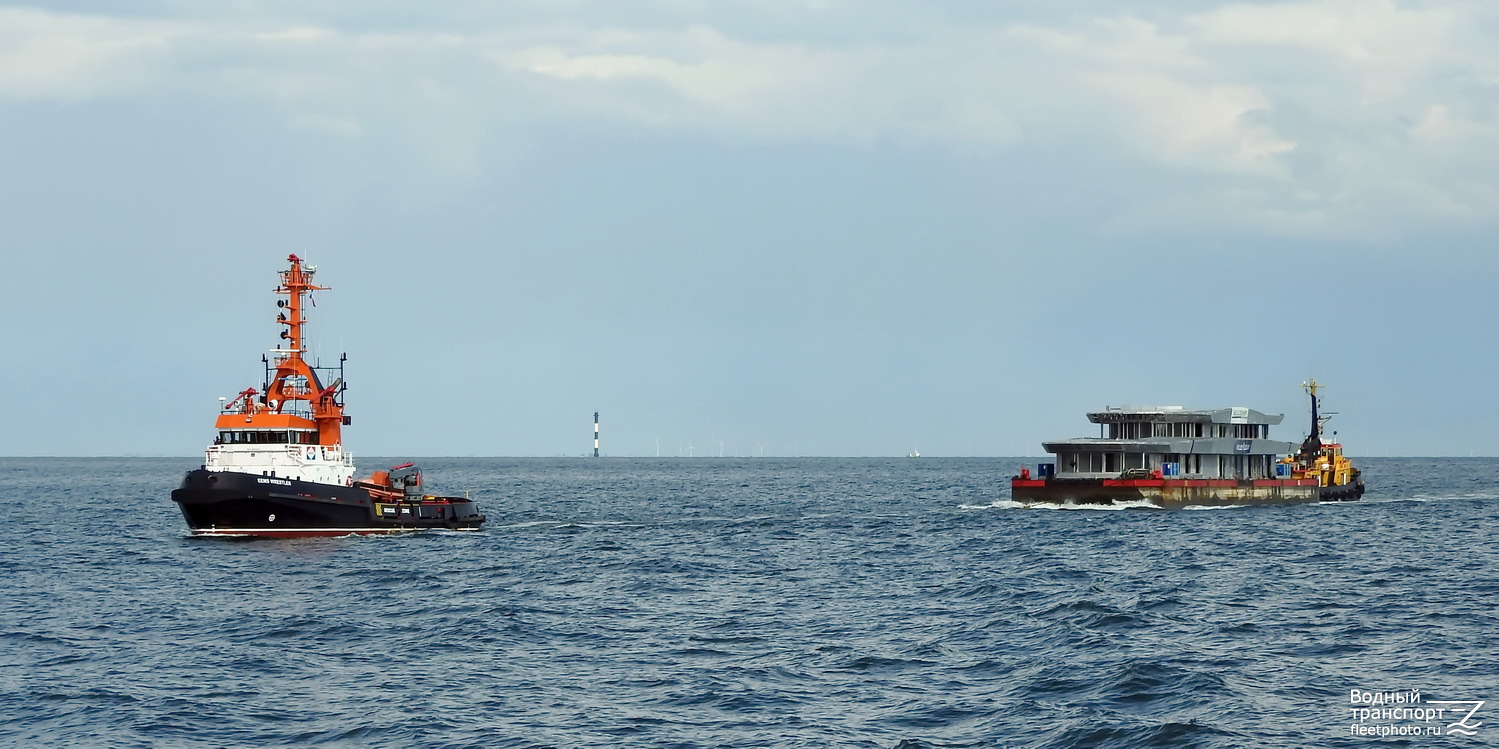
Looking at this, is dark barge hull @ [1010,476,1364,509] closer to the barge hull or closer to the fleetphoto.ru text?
the barge hull

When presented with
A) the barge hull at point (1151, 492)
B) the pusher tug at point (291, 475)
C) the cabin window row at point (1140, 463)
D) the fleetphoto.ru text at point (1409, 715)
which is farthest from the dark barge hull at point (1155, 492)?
the fleetphoto.ru text at point (1409, 715)

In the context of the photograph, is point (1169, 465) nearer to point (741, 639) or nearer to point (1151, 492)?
point (1151, 492)

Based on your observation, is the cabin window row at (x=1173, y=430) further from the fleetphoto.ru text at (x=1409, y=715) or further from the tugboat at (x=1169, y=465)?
the fleetphoto.ru text at (x=1409, y=715)

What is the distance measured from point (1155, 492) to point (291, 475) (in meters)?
54.1

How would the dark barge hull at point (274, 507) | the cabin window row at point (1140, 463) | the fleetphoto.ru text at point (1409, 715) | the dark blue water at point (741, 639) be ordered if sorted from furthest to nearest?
the cabin window row at point (1140, 463) < the dark barge hull at point (274, 507) < the dark blue water at point (741, 639) < the fleetphoto.ru text at point (1409, 715)

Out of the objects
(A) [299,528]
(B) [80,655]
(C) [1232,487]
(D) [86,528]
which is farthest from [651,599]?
(C) [1232,487]

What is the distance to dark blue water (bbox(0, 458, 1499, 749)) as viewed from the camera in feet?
91.6

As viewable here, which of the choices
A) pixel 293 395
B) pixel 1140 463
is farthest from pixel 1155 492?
pixel 293 395

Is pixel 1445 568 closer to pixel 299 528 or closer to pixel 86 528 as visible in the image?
pixel 299 528

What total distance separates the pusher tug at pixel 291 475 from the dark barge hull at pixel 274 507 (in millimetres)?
46

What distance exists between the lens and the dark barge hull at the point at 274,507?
64.9 m

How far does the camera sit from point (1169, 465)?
95125 mm

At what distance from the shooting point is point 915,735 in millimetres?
26703

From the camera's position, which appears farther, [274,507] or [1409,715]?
[274,507]
